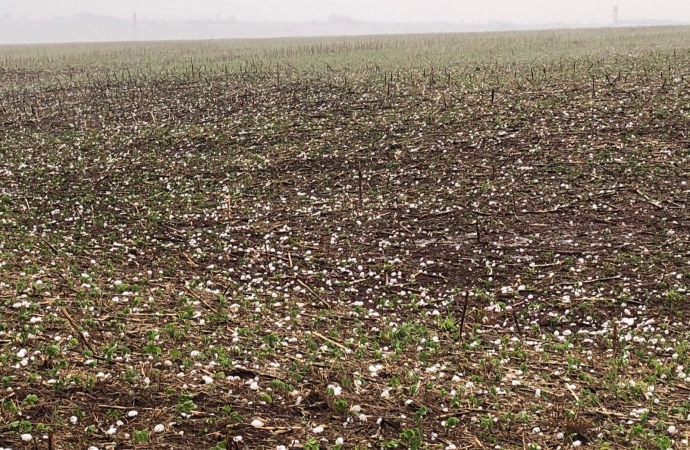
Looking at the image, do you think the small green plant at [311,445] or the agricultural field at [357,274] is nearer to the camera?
the small green plant at [311,445]

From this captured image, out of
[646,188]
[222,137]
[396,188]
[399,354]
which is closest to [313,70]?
[222,137]

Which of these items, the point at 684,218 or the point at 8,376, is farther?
the point at 684,218

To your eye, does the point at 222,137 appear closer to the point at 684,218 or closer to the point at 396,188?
the point at 396,188

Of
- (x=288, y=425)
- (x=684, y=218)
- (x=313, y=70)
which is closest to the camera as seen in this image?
(x=288, y=425)

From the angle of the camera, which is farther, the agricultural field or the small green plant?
the agricultural field

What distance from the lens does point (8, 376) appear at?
6.68 m

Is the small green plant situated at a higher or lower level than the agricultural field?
lower

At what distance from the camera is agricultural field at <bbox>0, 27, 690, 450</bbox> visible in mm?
6379

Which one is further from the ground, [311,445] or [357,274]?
[357,274]

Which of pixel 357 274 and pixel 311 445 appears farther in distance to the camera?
pixel 357 274

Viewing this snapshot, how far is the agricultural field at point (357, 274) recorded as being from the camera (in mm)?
6379

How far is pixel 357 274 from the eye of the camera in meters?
11.1

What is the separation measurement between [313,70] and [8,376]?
106 ft

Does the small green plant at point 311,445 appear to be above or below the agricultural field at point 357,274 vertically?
below
